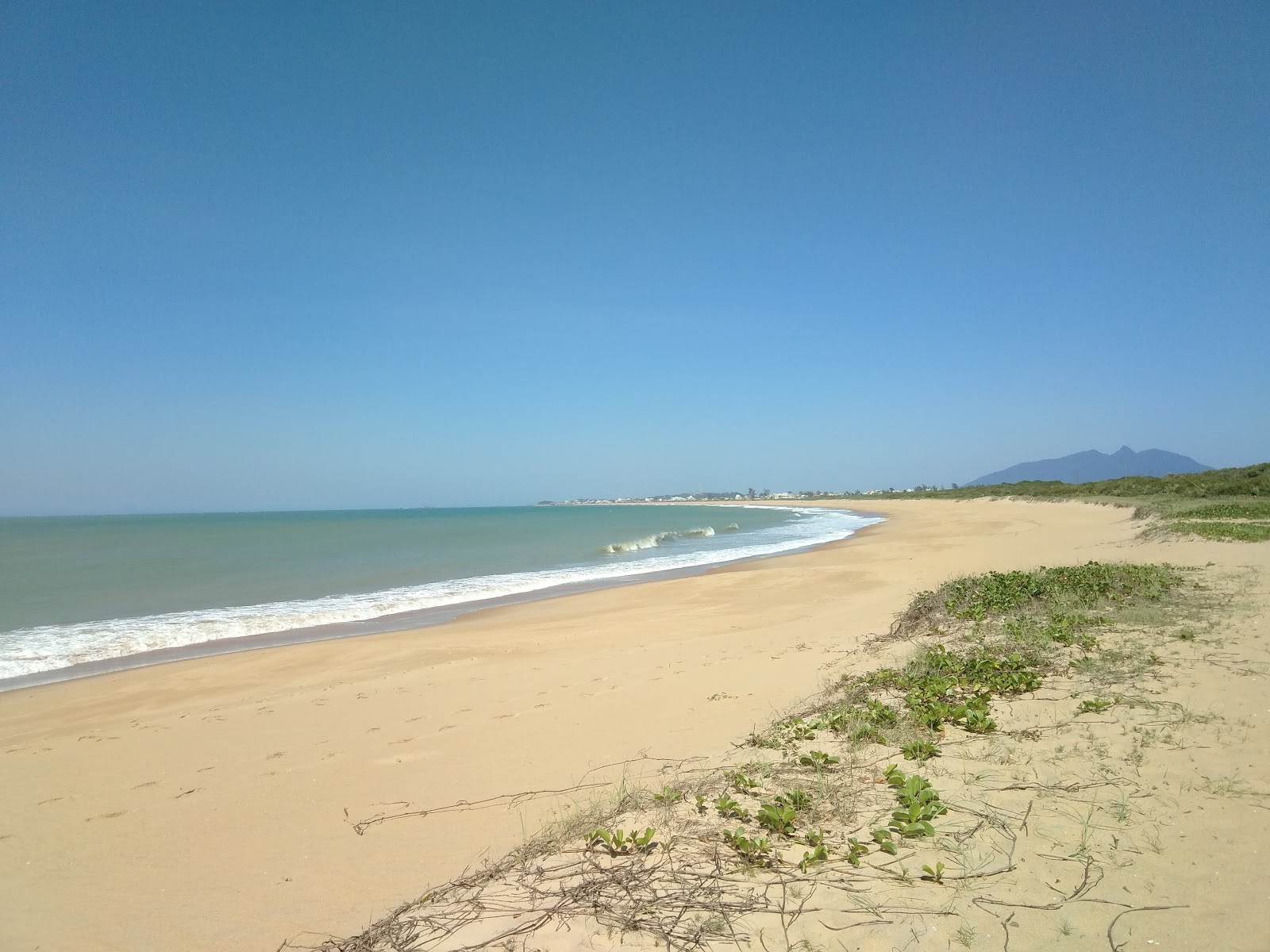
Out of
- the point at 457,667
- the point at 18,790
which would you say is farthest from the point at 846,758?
the point at 18,790

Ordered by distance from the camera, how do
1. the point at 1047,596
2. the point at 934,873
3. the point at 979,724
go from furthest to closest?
the point at 1047,596, the point at 979,724, the point at 934,873

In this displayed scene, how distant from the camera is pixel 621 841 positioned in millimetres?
3529

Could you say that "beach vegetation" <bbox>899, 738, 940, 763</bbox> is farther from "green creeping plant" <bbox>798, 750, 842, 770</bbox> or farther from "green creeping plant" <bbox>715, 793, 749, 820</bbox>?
"green creeping plant" <bbox>715, 793, 749, 820</bbox>

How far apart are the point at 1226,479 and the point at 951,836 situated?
141 ft

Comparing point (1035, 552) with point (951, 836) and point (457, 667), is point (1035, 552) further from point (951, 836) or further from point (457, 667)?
point (951, 836)

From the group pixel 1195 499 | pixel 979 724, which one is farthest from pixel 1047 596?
pixel 1195 499

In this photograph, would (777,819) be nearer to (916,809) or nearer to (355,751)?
(916,809)

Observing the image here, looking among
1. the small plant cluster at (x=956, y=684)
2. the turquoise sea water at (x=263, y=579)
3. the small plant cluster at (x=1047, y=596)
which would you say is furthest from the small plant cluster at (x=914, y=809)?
the turquoise sea water at (x=263, y=579)

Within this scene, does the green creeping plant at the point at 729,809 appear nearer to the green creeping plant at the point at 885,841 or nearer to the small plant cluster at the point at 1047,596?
the green creeping plant at the point at 885,841

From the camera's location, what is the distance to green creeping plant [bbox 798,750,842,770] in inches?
173

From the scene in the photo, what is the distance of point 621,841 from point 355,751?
3907mm

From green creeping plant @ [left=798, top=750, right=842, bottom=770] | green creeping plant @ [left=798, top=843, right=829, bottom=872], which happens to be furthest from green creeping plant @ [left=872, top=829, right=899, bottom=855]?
green creeping plant @ [left=798, top=750, right=842, bottom=770]

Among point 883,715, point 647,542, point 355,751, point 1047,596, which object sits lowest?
point 647,542

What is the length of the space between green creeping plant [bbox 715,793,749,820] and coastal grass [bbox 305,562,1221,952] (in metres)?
0.01
